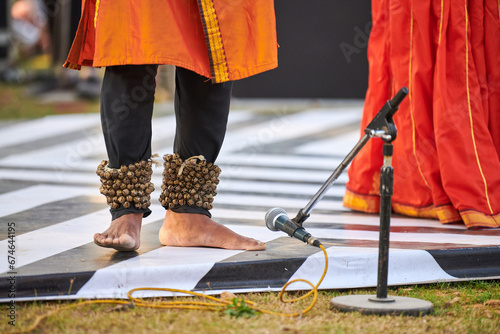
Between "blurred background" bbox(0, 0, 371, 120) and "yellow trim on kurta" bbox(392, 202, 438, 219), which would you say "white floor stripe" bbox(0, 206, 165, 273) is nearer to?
"yellow trim on kurta" bbox(392, 202, 438, 219)

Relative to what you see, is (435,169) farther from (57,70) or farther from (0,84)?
(0,84)

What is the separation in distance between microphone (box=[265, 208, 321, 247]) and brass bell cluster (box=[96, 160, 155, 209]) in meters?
0.33

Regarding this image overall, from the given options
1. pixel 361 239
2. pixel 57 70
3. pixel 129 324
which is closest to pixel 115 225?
pixel 129 324

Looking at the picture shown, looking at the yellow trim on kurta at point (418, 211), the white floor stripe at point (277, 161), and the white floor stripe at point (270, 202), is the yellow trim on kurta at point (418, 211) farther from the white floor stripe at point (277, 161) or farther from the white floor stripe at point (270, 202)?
the white floor stripe at point (277, 161)

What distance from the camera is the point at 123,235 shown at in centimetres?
174

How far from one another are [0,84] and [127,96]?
6861 millimetres

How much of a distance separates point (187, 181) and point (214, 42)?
371 mm

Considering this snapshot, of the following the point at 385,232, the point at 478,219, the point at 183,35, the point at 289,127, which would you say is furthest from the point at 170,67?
the point at 385,232

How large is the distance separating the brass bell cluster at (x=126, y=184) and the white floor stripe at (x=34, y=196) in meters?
0.68

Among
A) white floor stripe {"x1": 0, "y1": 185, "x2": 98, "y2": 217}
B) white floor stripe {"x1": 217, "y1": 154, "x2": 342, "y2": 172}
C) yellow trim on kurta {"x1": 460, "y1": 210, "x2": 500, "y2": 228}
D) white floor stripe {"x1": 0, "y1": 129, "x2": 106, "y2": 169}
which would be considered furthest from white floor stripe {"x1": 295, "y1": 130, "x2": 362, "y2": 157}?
yellow trim on kurta {"x1": 460, "y1": 210, "x2": 500, "y2": 228}

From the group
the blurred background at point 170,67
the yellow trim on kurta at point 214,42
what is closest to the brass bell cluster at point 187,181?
the yellow trim on kurta at point 214,42

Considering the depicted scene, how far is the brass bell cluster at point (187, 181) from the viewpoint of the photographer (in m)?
1.88

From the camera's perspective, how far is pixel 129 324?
1457 mm

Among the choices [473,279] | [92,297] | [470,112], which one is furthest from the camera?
[470,112]
